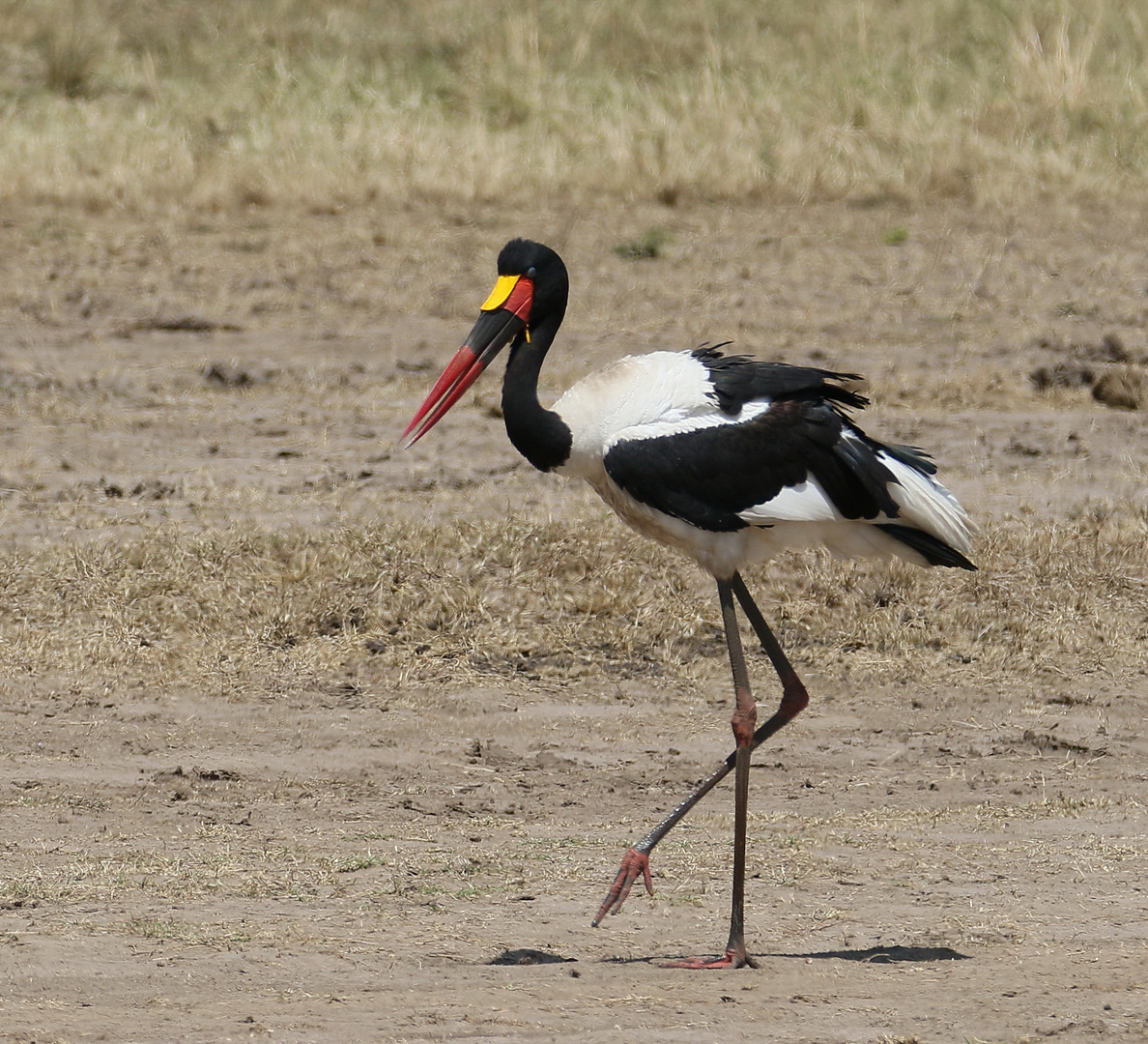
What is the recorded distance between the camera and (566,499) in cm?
726

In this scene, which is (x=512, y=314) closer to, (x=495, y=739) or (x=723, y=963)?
(x=495, y=739)

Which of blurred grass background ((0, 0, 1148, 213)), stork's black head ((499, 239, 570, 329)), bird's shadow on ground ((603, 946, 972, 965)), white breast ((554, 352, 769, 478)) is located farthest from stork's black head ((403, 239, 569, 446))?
blurred grass background ((0, 0, 1148, 213))

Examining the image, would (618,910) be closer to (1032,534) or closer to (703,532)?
(703,532)

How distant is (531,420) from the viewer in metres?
4.48

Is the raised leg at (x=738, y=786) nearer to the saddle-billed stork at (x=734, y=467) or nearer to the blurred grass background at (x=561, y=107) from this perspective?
the saddle-billed stork at (x=734, y=467)

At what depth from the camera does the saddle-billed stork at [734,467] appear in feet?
14.5

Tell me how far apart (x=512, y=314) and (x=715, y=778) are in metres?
1.30

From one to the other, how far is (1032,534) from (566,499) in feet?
5.87

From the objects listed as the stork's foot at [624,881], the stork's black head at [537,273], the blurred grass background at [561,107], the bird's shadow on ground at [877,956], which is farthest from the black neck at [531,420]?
the blurred grass background at [561,107]

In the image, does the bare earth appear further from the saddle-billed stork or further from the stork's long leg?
the saddle-billed stork

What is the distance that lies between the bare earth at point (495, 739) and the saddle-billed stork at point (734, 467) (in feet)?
1.77

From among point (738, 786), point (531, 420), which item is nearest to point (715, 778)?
point (738, 786)

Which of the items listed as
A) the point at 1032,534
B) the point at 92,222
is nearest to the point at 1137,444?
the point at 1032,534

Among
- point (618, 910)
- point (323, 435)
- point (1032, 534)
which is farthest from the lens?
point (323, 435)
